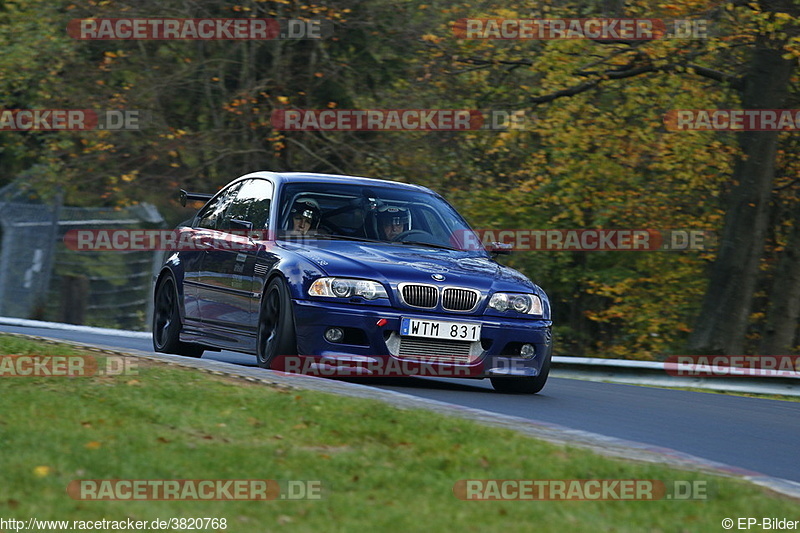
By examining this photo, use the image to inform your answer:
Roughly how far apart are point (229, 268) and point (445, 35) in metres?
14.3

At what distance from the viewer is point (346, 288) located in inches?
395

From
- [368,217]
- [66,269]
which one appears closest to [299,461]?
[368,217]

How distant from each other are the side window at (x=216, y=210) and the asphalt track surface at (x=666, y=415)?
2.30m

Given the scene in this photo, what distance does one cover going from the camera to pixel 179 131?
2472cm

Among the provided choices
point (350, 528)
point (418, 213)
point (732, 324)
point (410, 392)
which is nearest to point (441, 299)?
point (410, 392)

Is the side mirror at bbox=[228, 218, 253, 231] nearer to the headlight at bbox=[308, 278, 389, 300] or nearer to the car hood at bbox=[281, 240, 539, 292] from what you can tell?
the car hood at bbox=[281, 240, 539, 292]

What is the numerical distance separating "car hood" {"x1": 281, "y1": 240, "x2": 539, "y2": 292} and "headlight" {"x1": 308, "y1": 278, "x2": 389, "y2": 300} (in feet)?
0.15

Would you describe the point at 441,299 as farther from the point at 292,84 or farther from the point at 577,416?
the point at 292,84

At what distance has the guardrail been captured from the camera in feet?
45.5

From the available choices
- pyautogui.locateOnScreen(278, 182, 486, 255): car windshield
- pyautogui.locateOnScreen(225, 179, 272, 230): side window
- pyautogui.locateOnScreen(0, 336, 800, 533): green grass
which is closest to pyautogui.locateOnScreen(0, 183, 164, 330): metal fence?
pyautogui.locateOnScreen(225, 179, 272, 230): side window

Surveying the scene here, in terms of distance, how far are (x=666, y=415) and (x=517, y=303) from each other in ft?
4.60

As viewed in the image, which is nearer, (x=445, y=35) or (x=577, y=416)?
(x=577, y=416)

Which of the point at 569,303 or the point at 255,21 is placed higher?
the point at 255,21

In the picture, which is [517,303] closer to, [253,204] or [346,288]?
[346,288]
